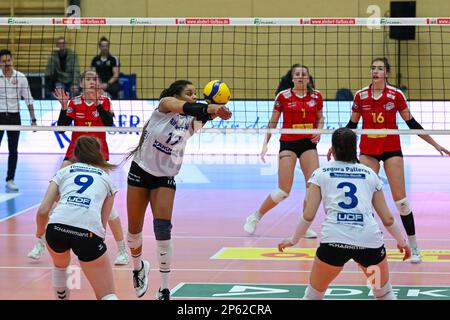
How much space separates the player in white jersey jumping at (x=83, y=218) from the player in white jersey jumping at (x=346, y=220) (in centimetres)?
139

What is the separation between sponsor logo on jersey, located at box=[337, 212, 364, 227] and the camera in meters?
6.32

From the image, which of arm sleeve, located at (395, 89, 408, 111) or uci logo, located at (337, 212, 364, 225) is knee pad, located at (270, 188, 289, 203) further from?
uci logo, located at (337, 212, 364, 225)

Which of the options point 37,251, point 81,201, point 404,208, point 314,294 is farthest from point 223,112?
point 37,251

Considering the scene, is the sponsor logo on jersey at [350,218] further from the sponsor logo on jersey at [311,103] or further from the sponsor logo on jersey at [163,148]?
the sponsor logo on jersey at [311,103]

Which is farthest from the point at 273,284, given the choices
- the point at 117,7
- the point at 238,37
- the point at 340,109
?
the point at 117,7

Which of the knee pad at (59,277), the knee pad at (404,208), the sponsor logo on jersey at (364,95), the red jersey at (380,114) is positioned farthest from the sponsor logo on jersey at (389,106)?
the knee pad at (59,277)

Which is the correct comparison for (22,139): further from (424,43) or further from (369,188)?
(369,188)

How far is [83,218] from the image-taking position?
654 cm

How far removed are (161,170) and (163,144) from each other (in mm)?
224

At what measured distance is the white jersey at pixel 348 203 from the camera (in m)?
6.27

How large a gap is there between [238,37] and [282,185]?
12.0 m

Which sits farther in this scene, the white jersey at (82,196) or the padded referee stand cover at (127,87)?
the padded referee stand cover at (127,87)

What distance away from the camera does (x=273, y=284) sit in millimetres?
8484

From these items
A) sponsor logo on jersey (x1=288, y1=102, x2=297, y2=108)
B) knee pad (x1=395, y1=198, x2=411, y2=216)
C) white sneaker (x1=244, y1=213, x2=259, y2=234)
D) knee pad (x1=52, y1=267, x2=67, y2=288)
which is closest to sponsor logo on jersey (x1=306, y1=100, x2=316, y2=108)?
sponsor logo on jersey (x1=288, y1=102, x2=297, y2=108)
